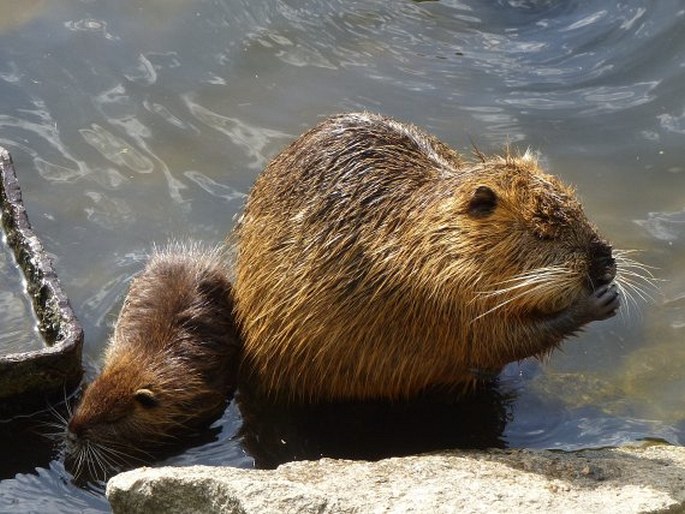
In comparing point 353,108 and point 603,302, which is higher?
point 353,108

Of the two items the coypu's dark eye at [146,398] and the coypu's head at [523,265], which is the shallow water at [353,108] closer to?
the coypu's dark eye at [146,398]

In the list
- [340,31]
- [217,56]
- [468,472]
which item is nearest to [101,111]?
[217,56]

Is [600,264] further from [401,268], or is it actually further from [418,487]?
[418,487]

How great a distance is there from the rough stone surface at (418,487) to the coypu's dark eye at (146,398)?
0.86m

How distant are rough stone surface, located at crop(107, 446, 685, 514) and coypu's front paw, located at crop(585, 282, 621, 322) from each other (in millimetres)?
616

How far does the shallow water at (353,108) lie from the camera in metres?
6.55

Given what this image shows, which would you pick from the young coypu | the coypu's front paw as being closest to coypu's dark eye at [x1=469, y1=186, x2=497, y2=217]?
the coypu's front paw

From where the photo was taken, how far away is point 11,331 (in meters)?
6.41

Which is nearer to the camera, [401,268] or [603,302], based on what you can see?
[603,302]

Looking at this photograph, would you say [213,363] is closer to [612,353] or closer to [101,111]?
[612,353]

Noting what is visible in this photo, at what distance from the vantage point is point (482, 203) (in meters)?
5.72

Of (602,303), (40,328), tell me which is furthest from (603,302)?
(40,328)

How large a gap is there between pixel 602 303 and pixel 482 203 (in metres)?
0.63

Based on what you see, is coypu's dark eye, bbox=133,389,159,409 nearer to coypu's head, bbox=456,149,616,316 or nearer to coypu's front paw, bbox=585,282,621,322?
coypu's head, bbox=456,149,616,316
